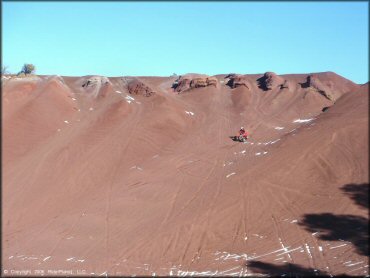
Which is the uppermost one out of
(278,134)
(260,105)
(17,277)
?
(260,105)

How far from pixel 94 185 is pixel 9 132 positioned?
29.3 ft

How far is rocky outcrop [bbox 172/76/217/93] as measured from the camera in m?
42.0

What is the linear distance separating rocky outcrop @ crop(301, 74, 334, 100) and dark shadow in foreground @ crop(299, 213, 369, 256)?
22.3 metres

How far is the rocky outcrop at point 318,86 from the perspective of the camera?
37847 mm

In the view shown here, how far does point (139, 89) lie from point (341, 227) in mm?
26516

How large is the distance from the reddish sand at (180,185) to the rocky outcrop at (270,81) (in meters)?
3.36

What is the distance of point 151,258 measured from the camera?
15719 mm

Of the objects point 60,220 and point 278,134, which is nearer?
point 60,220

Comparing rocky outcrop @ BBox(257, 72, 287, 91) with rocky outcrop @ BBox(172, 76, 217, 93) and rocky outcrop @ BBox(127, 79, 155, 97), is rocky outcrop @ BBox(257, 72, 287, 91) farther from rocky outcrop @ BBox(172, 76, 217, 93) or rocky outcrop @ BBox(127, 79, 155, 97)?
→ rocky outcrop @ BBox(127, 79, 155, 97)

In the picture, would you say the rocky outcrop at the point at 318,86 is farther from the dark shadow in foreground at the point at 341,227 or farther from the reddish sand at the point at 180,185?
the dark shadow in foreground at the point at 341,227

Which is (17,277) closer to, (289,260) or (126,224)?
(126,224)

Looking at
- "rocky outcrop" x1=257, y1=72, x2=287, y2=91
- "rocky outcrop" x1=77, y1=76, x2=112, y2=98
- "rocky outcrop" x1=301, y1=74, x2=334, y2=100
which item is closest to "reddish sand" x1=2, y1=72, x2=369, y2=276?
"rocky outcrop" x1=301, y1=74, x2=334, y2=100

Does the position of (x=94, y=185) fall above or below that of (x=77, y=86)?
below

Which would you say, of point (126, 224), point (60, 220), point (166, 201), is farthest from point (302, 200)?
point (60, 220)
